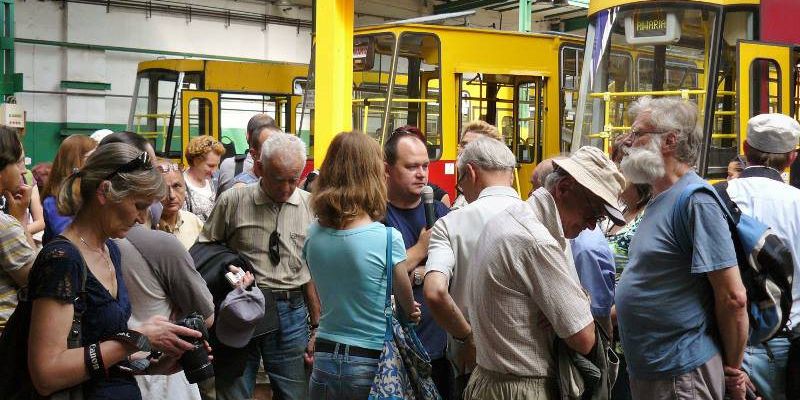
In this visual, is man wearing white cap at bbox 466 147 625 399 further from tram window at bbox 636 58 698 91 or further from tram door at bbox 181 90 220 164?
tram door at bbox 181 90 220 164

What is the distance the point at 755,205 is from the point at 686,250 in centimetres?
112

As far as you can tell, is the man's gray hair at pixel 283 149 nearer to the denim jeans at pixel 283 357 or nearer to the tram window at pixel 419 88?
the denim jeans at pixel 283 357

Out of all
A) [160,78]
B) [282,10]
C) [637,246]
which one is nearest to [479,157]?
[637,246]

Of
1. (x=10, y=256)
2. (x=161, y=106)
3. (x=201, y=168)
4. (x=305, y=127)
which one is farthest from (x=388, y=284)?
(x=161, y=106)

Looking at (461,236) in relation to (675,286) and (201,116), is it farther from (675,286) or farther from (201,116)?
(201,116)

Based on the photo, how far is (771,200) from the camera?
423 cm

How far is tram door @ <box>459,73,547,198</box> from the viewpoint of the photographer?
38.9 feet

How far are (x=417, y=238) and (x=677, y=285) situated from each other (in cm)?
168

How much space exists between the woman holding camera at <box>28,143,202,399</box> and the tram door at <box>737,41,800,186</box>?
21.1ft

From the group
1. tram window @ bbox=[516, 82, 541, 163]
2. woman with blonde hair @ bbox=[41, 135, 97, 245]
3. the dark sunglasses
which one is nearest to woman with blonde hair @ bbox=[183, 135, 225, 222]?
woman with blonde hair @ bbox=[41, 135, 97, 245]

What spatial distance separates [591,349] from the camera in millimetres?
3189

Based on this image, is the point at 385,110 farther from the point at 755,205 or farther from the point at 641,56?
the point at 755,205

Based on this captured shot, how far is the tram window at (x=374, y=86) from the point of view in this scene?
1115cm

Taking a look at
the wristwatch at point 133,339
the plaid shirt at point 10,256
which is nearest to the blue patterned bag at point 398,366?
the wristwatch at point 133,339
